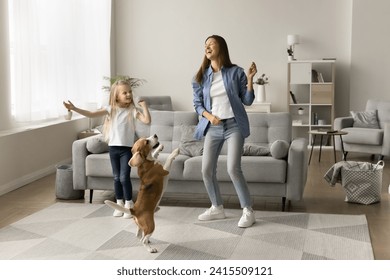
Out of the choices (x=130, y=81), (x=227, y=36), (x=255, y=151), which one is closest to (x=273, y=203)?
(x=255, y=151)

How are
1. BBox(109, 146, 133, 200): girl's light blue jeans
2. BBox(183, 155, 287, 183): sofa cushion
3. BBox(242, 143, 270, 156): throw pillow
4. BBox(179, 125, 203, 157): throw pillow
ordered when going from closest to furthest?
BBox(109, 146, 133, 200): girl's light blue jeans
BBox(183, 155, 287, 183): sofa cushion
BBox(242, 143, 270, 156): throw pillow
BBox(179, 125, 203, 157): throw pillow

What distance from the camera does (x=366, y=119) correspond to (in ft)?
29.1

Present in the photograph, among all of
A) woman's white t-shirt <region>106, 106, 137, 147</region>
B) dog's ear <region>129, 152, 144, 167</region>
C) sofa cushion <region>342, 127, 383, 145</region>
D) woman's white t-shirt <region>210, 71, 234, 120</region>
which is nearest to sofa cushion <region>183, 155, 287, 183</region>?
woman's white t-shirt <region>106, 106, 137, 147</region>

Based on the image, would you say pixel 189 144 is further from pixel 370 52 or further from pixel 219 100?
pixel 370 52

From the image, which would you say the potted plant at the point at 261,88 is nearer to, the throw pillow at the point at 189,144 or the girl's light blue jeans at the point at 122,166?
the throw pillow at the point at 189,144

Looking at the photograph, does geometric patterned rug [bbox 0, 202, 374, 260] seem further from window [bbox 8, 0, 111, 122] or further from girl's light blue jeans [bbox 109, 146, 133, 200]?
window [bbox 8, 0, 111, 122]

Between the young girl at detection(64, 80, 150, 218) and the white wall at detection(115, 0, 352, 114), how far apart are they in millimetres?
5159

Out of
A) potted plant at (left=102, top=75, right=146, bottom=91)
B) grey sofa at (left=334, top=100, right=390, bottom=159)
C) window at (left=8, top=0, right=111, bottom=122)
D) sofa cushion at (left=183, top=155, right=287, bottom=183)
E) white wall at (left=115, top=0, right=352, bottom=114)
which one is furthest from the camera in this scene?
white wall at (left=115, top=0, right=352, bottom=114)

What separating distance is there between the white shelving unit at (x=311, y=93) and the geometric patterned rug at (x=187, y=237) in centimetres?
469

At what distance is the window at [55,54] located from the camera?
6895mm

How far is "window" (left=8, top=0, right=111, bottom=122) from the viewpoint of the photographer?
6.89 meters

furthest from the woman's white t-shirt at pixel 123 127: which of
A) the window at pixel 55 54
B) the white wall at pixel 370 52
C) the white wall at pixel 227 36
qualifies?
the white wall at pixel 370 52

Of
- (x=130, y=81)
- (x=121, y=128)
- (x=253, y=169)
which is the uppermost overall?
(x=130, y=81)

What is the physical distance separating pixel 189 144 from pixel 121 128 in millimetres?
965
